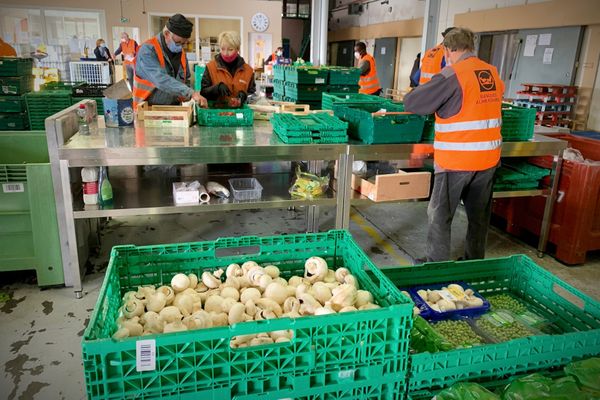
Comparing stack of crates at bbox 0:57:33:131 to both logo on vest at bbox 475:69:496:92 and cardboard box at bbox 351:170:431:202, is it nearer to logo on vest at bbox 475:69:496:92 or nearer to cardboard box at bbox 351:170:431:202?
cardboard box at bbox 351:170:431:202

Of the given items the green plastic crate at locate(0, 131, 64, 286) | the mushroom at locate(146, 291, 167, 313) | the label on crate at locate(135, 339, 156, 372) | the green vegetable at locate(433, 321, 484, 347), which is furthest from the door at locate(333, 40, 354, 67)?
the label on crate at locate(135, 339, 156, 372)

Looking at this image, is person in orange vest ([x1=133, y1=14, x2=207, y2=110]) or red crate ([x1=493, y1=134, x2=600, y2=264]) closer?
red crate ([x1=493, y1=134, x2=600, y2=264])

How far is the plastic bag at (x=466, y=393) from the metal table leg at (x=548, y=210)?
10.4 feet

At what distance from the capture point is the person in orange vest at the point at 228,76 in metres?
4.70

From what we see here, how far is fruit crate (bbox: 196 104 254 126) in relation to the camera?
3.99m

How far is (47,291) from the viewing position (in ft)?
11.0

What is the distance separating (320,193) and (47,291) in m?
2.14

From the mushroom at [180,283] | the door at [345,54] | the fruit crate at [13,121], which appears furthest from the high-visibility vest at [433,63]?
the door at [345,54]

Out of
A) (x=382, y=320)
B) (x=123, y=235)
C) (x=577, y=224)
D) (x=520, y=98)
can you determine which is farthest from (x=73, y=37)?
A: (x=382, y=320)

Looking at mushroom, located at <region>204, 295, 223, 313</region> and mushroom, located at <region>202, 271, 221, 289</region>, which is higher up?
mushroom, located at <region>202, 271, 221, 289</region>

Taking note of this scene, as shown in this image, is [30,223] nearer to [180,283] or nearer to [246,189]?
[246,189]

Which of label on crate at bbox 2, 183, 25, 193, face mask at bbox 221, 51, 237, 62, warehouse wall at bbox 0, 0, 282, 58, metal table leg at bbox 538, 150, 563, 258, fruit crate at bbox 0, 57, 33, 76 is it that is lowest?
metal table leg at bbox 538, 150, 563, 258

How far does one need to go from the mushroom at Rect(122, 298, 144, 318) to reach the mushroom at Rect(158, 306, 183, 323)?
7cm

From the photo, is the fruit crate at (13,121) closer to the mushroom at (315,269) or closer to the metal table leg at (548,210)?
the mushroom at (315,269)
